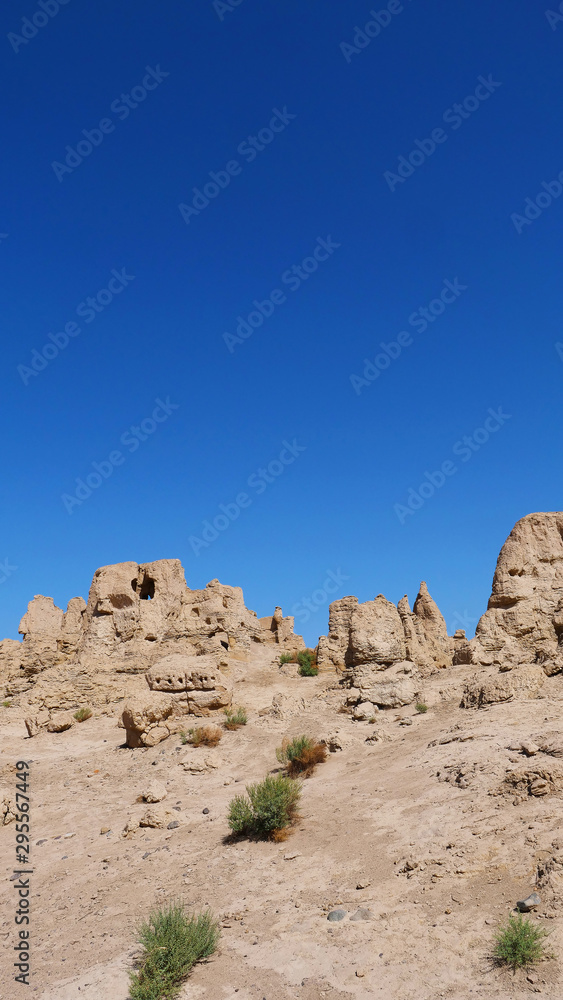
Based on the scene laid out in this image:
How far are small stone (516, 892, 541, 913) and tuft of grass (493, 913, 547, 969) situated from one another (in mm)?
251

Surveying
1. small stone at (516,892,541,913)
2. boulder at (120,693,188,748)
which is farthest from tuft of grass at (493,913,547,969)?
boulder at (120,693,188,748)

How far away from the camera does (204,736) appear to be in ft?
40.7

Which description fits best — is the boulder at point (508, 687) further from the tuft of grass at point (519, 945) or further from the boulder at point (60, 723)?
the boulder at point (60, 723)

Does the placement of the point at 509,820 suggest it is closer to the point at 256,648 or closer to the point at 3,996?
the point at 3,996

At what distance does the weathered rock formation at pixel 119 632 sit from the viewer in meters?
18.6

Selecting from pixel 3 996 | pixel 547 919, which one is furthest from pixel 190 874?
pixel 547 919

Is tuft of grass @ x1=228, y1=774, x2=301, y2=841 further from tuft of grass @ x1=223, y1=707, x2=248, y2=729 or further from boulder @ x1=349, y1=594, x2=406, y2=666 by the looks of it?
boulder @ x1=349, y1=594, x2=406, y2=666

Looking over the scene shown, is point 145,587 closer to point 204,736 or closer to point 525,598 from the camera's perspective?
point 204,736

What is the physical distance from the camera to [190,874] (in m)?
6.84

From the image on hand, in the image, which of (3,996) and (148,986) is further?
(3,996)

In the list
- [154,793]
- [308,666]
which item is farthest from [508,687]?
[308,666]

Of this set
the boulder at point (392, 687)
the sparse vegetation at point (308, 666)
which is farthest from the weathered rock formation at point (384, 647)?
the sparse vegetation at point (308, 666)

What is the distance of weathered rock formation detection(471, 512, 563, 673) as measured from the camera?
13.9 meters

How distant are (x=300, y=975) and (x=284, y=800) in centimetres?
317
